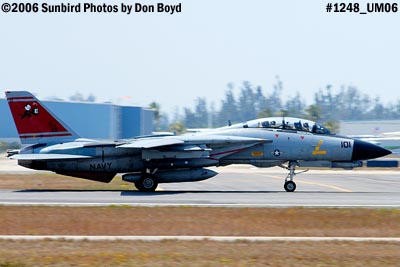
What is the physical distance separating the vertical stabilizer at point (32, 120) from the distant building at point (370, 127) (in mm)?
106068

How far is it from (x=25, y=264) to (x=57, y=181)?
24.8 meters

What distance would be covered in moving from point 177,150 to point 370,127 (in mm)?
107563

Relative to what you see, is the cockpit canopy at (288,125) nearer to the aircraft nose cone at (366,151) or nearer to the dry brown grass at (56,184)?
the aircraft nose cone at (366,151)

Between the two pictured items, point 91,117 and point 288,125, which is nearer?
point 288,125

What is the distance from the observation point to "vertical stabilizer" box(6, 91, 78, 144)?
90.4 ft

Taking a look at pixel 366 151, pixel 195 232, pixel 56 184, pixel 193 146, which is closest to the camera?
pixel 195 232

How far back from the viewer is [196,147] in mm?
26969

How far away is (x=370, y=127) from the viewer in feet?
427

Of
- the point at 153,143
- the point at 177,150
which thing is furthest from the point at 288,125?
the point at 153,143

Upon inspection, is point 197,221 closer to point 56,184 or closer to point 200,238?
point 200,238

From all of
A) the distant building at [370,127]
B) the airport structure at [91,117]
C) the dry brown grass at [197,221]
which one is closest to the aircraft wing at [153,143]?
the dry brown grass at [197,221]

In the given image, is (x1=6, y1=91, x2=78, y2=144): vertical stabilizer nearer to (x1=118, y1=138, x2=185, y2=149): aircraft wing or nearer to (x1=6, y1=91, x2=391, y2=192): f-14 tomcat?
(x1=6, y1=91, x2=391, y2=192): f-14 tomcat

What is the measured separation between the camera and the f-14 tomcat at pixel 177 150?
2706cm

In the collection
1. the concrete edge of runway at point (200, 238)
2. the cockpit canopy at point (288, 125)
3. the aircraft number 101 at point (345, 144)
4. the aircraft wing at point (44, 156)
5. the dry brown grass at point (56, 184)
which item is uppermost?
the cockpit canopy at point (288, 125)
